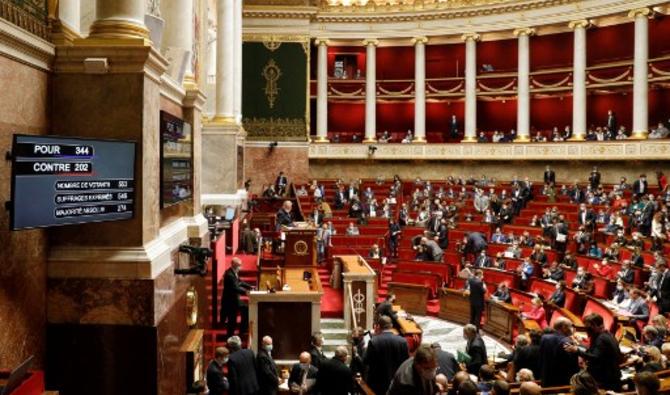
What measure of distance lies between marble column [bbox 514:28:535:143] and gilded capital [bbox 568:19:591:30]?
73.7 inches

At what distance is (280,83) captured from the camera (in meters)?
30.8

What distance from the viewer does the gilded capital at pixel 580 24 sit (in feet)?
92.0

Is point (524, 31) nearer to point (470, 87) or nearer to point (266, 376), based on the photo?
point (470, 87)

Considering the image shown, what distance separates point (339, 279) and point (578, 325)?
215 inches

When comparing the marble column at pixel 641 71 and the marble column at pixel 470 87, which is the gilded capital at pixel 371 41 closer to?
the marble column at pixel 470 87

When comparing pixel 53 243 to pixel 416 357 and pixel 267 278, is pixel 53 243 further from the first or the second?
pixel 267 278

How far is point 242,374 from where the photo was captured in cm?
760

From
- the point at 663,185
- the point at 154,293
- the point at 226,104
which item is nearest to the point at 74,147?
the point at 154,293

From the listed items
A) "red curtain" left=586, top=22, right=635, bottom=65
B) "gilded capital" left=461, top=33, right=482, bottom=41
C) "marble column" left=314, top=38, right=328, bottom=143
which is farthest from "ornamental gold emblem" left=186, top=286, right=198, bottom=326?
"red curtain" left=586, top=22, right=635, bottom=65

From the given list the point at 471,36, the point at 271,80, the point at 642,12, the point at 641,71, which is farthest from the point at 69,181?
the point at 471,36

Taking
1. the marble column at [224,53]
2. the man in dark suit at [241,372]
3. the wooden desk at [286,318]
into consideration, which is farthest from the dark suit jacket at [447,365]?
the marble column at [224,53]

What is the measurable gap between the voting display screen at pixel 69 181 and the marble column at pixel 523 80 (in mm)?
26521

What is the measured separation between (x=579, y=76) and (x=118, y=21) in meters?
26.2

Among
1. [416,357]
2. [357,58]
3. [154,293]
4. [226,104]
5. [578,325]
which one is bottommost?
[578,325]
